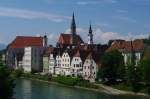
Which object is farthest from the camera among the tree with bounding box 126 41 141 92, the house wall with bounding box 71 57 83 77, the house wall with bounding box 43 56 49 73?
the house wall with bounding box 43 56 49 73

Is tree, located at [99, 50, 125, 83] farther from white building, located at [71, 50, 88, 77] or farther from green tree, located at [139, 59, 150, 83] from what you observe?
white building, located at [71, 50, 88, 77]

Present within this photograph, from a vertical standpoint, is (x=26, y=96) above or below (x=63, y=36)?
below

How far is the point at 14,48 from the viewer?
124 m

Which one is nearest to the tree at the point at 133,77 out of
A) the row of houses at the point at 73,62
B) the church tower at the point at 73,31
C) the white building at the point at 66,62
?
the row of houses at the point at 73,62

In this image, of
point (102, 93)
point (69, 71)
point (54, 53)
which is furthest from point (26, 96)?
point (54, 53)

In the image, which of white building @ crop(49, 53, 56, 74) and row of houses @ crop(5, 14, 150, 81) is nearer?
row of houses @ crop(5, 14, 150, 81)

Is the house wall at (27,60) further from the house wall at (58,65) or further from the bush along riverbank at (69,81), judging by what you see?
the bush along riverbank at (69,81)

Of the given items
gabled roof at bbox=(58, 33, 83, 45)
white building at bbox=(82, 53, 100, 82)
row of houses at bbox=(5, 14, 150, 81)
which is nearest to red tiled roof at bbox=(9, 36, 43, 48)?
row of houses at bbox=(5, 14, 150, 81)

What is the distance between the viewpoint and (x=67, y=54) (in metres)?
89.4

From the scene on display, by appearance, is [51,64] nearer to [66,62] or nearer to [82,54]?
[66,62]

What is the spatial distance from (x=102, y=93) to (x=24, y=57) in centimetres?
5285

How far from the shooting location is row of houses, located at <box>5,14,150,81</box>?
7919 cm

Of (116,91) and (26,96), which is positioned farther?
(116,91)

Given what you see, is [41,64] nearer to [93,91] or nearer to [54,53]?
[54,53]
